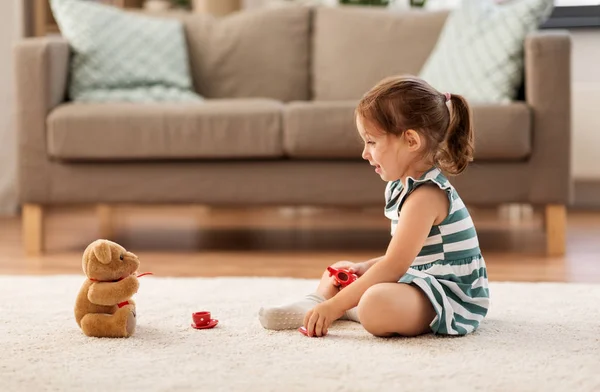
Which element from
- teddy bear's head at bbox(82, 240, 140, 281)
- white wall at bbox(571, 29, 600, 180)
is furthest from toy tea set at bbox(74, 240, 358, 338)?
white wall at bbox(571, 29, 600, 180)

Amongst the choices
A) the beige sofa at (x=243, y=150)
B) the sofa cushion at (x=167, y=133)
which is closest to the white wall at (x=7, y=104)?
the beige sofa at (x=243, y=150)

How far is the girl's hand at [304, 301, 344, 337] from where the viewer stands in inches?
59.6

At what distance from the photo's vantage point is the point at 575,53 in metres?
4.06

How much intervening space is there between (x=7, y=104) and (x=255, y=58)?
146cm

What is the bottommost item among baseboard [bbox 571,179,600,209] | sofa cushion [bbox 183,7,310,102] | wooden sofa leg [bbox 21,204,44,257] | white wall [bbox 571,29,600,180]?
baseboard [bbox 571,179,600,209]

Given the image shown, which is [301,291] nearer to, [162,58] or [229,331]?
[229,331]

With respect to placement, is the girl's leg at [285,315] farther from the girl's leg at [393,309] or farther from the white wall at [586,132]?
the white wall at [586,132]

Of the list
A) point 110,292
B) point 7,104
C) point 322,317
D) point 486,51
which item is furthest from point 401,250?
point 7,104

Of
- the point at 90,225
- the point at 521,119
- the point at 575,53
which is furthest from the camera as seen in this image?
the point at 575,53

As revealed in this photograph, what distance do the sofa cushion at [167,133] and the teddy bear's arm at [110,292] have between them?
1241mm

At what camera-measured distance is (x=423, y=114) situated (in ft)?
5.02

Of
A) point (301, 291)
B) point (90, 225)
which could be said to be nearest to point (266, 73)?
point (90, 225)

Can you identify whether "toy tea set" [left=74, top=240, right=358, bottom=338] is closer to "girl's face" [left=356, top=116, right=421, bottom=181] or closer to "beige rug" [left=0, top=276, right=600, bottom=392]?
"beige rug" [left=0, top=276, right=600, bottom=392]

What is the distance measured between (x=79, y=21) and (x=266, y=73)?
723 millimetres
